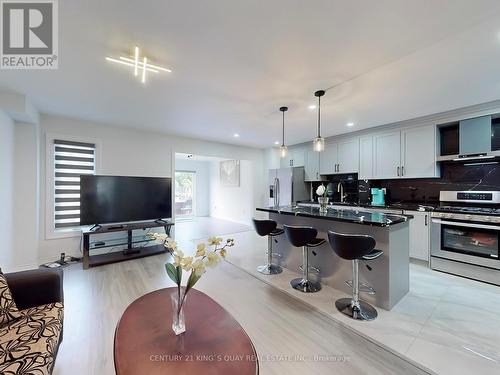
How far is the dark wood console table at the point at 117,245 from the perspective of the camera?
371 cm

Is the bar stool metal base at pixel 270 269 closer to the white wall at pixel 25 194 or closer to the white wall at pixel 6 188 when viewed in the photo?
the white wall at pixel 6 188

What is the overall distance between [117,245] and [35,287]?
2.71 metres

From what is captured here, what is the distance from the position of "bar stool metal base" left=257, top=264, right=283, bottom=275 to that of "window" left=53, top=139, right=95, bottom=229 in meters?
3.62

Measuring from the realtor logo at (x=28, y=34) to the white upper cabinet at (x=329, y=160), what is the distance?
5211 mm

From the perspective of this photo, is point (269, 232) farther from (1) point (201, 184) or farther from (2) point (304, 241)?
(1) point (201, 184)

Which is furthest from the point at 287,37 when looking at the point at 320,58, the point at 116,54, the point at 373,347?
the point at 373,347

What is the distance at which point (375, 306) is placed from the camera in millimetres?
2445

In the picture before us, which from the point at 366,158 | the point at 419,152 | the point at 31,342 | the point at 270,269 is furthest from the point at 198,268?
the point at 366,158

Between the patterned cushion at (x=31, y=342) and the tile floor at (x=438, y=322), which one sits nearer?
the patterned cushion at (x=31, y=342)

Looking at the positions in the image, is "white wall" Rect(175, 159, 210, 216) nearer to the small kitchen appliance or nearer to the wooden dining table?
the small kitchen appliance

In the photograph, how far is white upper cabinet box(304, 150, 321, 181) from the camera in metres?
5.85

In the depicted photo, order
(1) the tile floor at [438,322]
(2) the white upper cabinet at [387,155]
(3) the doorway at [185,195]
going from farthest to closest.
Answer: (3) the doorway at [185,195] → (2) the white upper cabinet at [387,155] → (1) the tile floor at [438,322]

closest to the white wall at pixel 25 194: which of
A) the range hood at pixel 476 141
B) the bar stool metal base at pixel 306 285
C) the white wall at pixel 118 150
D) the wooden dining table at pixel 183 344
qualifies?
the white wall at pixel 118 150

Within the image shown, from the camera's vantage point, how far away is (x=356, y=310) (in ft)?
7.44
